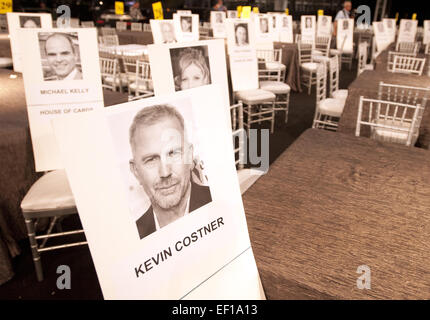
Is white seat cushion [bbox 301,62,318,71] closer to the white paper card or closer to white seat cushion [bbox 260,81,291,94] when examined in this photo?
white seat cushion [bbox 260,81,291,94]

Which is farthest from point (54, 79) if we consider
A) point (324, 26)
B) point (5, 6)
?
point (324, 26)

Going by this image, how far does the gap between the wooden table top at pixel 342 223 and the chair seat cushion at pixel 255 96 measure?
2.21 meters

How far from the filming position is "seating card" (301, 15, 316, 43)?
6.78 meters

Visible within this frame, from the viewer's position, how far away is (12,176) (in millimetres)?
1848

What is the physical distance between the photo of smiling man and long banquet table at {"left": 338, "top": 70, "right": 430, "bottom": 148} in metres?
2.28

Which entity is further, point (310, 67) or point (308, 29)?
point (308, 29)

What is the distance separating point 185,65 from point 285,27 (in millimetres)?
5941

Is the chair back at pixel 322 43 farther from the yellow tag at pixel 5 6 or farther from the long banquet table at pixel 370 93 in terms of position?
the yellow tag at pixel 5 6

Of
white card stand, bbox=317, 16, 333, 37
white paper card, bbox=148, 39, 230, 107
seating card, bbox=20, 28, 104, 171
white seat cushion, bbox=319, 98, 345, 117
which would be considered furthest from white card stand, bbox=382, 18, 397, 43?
seating card, bbox=20, 28, 104, 171

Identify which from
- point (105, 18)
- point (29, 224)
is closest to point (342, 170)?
point (29, 224)

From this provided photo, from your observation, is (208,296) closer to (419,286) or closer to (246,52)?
(419,286)

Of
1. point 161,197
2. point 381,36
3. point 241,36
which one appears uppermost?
point 381,36

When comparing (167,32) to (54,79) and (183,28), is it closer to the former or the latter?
(183,28)
